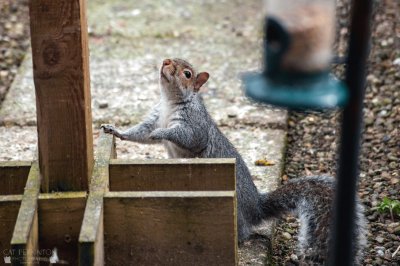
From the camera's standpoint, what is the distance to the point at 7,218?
2840mm

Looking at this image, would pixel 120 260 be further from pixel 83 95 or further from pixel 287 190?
pixel 287 190

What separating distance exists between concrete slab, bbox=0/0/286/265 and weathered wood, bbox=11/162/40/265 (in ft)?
2.64

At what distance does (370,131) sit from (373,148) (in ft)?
0.61

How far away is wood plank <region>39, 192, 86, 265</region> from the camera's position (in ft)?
9.22

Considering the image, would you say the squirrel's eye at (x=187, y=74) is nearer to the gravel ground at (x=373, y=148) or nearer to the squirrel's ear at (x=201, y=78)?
the squirrel's ear at (x=201, y=78)

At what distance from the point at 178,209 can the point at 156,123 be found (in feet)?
3.25

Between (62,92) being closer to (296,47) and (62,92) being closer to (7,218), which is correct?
(7,218)

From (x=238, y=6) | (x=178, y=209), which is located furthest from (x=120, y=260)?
(x=238, y=6)

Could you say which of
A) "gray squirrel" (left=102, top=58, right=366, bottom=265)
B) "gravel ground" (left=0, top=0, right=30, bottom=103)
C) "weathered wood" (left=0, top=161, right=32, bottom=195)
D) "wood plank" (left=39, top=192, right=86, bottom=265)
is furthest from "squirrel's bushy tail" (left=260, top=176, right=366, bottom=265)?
"gravel ground" (left=0, top=0, right=30, bottom=103)

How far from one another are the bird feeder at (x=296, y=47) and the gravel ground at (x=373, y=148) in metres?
1.40

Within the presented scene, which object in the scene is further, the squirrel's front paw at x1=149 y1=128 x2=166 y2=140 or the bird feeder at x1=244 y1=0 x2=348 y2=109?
the squirrel's front paw at x1=149 y1=128 x2=166 y2=140

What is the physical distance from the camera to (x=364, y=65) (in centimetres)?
186

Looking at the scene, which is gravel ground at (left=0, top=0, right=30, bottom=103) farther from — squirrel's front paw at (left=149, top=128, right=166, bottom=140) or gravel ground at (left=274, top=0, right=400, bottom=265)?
gravel ground at (left=274, top=0, right=400, bottom=265)

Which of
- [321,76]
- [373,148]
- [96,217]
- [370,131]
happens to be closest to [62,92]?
[96,217]
